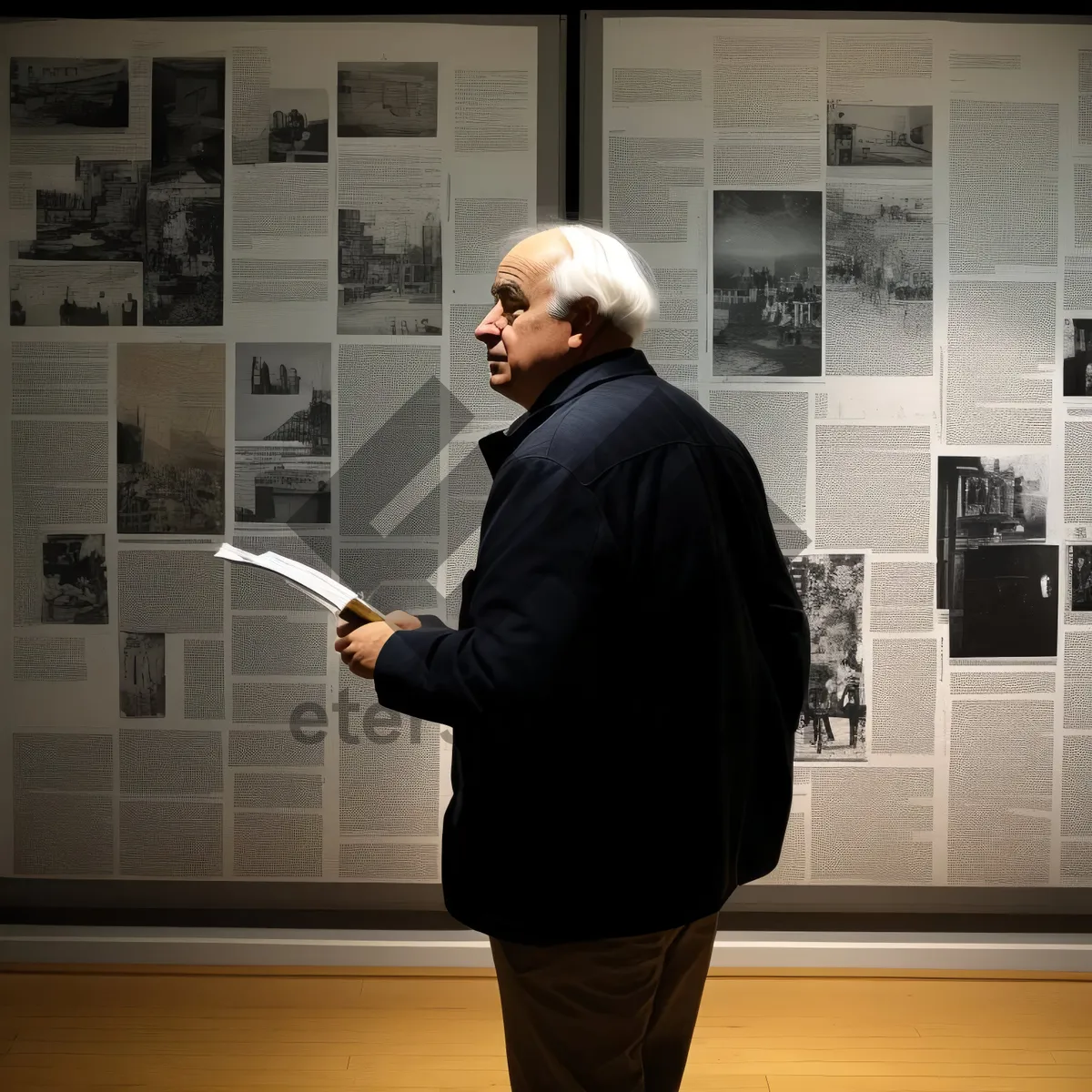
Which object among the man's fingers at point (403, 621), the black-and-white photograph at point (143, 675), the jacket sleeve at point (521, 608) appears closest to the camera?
the jacket sleeve at point (521, 608)

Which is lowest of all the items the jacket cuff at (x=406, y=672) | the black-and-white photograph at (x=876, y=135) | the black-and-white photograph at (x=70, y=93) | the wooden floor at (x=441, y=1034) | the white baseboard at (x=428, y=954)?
the wooden floor at (x=441, y=1034)

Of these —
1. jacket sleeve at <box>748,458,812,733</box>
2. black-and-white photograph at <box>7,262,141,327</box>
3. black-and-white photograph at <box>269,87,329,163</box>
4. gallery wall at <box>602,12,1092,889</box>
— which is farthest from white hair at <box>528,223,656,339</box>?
black-and-white photograph at <box>7,262,141,327</box>

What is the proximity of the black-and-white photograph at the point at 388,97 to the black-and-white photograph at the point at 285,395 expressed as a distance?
58 cm

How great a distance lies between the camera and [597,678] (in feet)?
4.35

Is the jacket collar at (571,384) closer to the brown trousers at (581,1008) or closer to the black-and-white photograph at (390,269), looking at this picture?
the brown trousers at (581,1008)

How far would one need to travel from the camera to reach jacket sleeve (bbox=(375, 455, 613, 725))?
128 cm

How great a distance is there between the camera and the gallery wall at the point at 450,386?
9.01ft

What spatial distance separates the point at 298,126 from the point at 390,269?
17.3 inches

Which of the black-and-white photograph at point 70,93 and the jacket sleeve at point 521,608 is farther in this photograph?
the black-and-white photograph at point 70,93

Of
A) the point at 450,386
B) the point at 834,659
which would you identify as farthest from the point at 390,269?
the point at 834,659

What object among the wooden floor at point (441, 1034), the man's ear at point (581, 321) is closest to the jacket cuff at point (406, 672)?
the man's ear at point (581, 321)

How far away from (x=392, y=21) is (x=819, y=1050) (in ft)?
8.94

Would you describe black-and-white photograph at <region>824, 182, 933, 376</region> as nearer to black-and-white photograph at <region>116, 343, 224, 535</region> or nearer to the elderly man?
the elderly man

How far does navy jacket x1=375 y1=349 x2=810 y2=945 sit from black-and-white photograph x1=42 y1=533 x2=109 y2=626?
5.64ft
